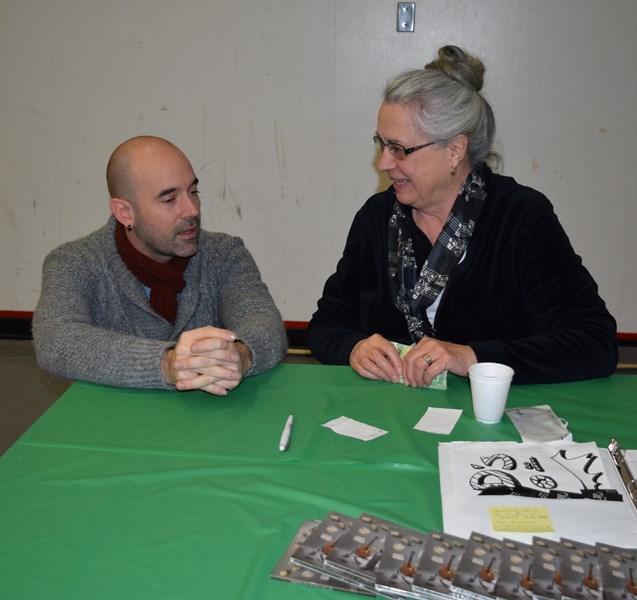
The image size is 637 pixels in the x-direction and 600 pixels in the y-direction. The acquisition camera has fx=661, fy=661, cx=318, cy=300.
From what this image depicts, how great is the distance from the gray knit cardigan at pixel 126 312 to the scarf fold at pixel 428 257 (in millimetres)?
410

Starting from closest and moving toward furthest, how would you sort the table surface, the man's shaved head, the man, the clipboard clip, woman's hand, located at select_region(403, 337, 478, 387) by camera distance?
the table surface, the clipboard clip, woman's hand, located at select_region(403, 337, 478, 387), the man, the man's shaved head

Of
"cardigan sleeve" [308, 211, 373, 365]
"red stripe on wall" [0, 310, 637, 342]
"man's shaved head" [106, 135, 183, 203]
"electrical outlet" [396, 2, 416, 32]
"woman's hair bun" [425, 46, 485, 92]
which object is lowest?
"red stripe on wall" [0, 310, 637, 342]

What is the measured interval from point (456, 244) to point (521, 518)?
3.39ft

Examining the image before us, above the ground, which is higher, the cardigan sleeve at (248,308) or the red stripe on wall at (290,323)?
the cardigan sleeve at (248,308)

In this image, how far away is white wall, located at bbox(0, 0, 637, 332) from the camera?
11.9 ft

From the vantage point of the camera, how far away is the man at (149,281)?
1.69m

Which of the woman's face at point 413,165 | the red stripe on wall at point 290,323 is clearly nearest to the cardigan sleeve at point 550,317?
the woman's face at point 413,165

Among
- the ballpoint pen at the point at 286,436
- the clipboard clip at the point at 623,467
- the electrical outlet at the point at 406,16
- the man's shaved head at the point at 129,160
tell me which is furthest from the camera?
the electrical outlet at the point at 406,16

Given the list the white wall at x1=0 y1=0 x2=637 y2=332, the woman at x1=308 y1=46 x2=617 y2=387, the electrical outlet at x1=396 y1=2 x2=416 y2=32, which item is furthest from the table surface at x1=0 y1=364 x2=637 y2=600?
the electrical outlet at x1=396 y1=2 x2=416 y2=32

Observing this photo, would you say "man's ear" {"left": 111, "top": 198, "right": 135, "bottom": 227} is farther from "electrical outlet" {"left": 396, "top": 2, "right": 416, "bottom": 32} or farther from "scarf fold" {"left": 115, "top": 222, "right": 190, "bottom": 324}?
"electrical outlet" {"left": 396, "top": 2, "right": 416, "bottom": 32}

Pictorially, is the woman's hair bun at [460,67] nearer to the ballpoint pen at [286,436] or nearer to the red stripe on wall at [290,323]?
the ballpoint pen at [286,436]

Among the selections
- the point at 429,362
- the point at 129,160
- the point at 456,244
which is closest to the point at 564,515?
the point at 429,362

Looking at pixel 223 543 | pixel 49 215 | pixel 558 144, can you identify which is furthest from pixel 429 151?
pixel 49 215

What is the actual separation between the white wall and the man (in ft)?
6.01
